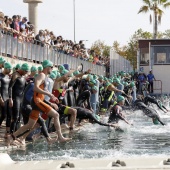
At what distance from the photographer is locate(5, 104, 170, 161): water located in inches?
497

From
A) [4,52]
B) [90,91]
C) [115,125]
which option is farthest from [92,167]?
[90,91]

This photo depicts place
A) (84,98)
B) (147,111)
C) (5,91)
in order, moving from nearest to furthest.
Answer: (5,91) → (84,98) → (147,111)

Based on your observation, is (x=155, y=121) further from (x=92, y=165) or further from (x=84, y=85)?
(x=92, y=165)

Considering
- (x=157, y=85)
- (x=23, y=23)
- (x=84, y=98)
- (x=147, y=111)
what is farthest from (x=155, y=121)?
(x=157, y=85)

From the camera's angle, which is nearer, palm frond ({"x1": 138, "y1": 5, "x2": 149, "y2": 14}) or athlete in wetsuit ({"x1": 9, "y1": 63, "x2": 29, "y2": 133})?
athlete in wetsuit ({"x1": 9, "y1": 63, "x2": 29, "y2": 133})

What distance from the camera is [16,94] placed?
46.1ft

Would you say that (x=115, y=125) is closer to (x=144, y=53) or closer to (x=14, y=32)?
(x=14, y=32)

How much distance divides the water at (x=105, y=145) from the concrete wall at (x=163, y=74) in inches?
838

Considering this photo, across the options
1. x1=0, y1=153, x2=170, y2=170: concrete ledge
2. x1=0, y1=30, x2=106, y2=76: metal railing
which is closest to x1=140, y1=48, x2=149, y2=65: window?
x1=0, y1=30, x2=106, y2=76: metal railing

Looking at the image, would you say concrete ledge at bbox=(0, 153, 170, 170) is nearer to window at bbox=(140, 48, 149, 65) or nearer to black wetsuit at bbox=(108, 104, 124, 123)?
black wetsuit at bbox=(108, 104, 124, 123)

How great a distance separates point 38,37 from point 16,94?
426 inches

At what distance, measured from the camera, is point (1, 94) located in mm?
14977

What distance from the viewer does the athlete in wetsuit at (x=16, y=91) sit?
1391cm

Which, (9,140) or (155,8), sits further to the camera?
(155,8)
